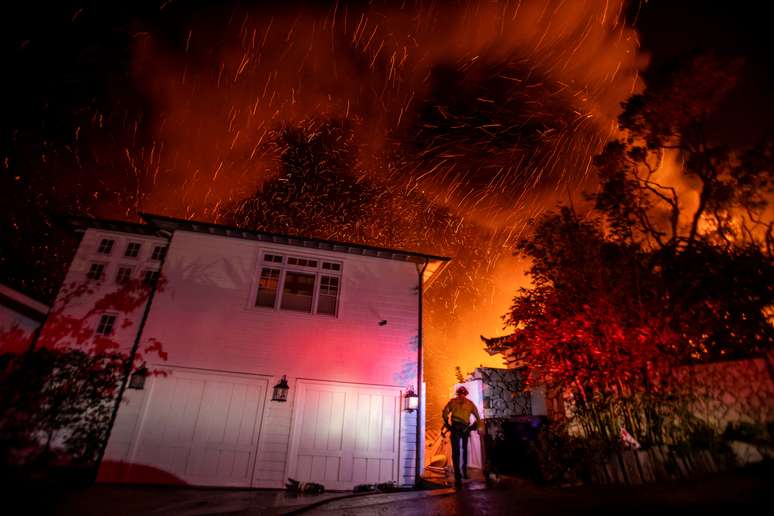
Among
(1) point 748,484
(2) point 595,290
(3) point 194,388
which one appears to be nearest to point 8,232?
(3) point 194,388

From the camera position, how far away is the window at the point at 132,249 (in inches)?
419

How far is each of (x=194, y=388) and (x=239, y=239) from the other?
408cm

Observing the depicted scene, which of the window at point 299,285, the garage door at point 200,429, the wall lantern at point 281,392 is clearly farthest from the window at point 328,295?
the garage door at point 200,429

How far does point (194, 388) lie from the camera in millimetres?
9297

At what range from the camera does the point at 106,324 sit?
977 cm

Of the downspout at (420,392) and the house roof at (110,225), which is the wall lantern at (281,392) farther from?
the house roof at (110,225)

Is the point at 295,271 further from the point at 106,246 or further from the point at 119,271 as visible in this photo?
the point at 106,246

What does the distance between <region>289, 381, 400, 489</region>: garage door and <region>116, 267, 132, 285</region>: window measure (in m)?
5.53

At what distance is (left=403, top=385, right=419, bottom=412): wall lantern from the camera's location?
9.78m

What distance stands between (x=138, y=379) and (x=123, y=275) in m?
3.01

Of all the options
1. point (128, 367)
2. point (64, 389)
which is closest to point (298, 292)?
point (128, 367)

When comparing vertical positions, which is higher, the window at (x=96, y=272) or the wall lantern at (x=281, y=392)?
the window at (x=96, y=272)

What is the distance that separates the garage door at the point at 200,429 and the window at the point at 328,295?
2407mm

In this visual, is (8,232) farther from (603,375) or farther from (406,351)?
(603,375)
